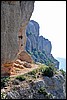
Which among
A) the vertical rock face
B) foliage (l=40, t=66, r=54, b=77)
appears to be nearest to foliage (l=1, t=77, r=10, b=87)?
the vertical rock face

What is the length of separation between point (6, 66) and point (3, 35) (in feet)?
23.7

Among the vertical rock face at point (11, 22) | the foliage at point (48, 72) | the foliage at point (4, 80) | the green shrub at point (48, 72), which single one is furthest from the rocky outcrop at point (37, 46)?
the vertical rock face at point (11, 22)

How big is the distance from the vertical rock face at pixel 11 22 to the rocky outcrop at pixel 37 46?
62425mm

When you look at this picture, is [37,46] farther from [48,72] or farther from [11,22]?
[11,22]

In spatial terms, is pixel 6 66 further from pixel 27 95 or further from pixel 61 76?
pixel 61 76

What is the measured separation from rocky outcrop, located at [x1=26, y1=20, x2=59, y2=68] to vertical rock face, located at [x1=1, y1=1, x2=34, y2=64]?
2458 inches

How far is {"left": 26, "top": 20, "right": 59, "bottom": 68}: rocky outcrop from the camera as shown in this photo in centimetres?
10647

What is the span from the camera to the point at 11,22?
113ft

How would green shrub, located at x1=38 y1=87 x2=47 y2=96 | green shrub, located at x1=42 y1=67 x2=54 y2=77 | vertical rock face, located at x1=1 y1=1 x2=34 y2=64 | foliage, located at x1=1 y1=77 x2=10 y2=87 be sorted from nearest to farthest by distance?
vertical rock face, located at x1=1 y1=1 x2=34 y2=64, foliage, located at x1=1 y1=77 x2=10 y2=87, green shrub, located at x1=38 y1=87 x2=47 y2=96, green shrub, located at x1=42 y1=67 x2=54 y2=77

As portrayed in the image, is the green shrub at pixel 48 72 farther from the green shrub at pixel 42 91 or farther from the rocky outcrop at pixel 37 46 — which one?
the rocky outcrop at pixel 37 46

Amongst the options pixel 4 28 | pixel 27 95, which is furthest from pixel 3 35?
pixel 27 95

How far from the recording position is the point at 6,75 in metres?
40.1

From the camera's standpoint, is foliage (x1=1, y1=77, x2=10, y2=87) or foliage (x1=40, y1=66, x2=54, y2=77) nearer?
foliage (x1=1, y1=77, x2=10, y2=87)

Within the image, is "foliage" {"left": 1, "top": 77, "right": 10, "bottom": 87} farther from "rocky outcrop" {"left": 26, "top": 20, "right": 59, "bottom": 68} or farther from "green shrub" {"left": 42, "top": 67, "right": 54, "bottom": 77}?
"rocky outcrop" {"left": 26, "top": 20, "right": 59, "bottom": 68}
